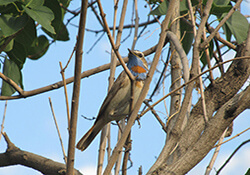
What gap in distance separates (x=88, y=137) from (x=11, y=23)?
5.03ft

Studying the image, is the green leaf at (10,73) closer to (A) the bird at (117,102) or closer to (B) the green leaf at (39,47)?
(B) the green leaf at (39,47)

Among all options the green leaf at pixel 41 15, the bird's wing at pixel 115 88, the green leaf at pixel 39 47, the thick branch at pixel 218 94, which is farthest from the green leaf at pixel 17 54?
the thick branch at pixel 218 94

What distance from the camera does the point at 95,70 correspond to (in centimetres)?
396

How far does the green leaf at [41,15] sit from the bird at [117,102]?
1069 millimetres

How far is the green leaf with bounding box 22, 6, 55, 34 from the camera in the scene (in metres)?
2.81

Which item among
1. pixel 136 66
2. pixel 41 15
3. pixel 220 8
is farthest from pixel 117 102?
pixel 220 8

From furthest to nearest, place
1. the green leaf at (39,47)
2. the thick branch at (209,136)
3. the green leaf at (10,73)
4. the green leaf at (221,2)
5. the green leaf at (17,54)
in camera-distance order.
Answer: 1. the green leaf at (39,47)
2. the green leaf at (17,54)
3. the green leaf at (10,73)
4. the green leaf at (221,2)
5. the thick branch at (209,136)

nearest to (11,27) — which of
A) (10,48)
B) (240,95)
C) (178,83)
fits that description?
(10,48)

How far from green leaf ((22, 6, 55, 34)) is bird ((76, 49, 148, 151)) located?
42.1 inches

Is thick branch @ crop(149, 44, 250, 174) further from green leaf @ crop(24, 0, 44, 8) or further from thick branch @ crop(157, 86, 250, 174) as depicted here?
green leaf @ crop(24, 0, 44, 8)

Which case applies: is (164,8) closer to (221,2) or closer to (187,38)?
(221,2)

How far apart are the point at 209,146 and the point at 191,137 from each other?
0.26 meters

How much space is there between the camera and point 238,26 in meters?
3.15

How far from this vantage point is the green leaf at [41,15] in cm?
281
